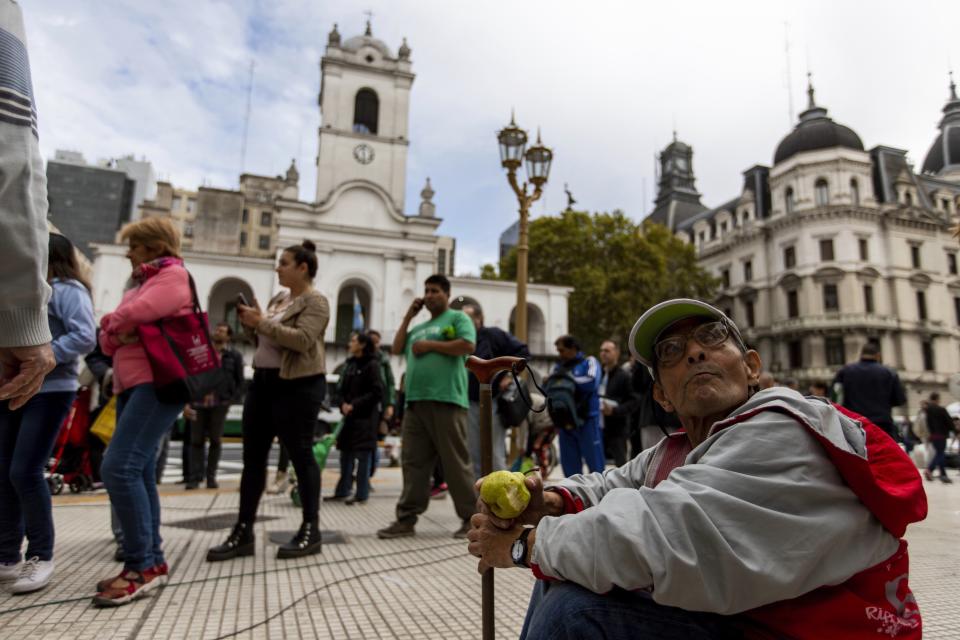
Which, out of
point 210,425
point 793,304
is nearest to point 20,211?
point 210,425

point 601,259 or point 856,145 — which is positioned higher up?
point 856,145

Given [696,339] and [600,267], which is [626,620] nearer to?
[696,339]

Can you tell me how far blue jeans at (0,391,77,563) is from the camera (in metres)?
3.11

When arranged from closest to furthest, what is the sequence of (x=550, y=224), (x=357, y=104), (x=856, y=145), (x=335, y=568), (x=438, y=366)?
(x=335, y=568)
(x=438, y=366)
(x=357, y=104)
(x=550, y=224)
(x=856, y=145)

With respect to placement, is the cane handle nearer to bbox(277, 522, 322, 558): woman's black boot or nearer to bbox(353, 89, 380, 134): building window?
bbox(277, 522, 322, 558): woman's black boot

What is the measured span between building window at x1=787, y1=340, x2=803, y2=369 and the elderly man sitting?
4824 cm

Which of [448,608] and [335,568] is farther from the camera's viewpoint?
[335,568]

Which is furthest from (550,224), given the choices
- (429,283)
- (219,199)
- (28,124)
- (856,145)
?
(28,124)

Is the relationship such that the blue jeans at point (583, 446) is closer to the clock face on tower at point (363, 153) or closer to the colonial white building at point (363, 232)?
the colonial white building at point (363, 232)

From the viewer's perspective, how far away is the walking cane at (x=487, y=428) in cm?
174

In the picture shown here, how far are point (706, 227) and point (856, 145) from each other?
13.4 meters

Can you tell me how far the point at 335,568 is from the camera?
3646 mm

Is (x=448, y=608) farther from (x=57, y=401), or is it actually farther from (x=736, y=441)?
(x=57, y=401)

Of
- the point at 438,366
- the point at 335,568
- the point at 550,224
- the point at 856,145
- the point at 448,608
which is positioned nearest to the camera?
the point at 448,608
